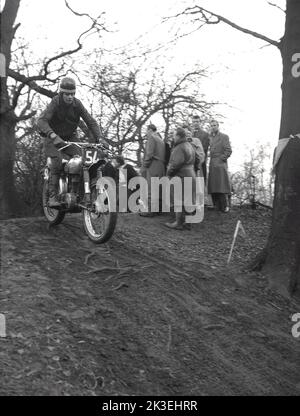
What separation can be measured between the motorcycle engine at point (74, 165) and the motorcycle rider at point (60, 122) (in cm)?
26

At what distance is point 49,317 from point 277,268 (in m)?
3.84

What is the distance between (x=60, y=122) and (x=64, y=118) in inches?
3.5

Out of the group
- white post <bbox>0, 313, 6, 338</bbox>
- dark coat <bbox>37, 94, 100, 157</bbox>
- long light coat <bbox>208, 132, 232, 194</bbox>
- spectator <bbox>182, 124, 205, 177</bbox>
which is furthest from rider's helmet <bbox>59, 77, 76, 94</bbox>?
long light coat <bbox>208, 132, 232, 194</bbox>

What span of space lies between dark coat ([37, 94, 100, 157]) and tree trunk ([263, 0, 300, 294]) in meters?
2.80

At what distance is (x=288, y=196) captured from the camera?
8750 mm

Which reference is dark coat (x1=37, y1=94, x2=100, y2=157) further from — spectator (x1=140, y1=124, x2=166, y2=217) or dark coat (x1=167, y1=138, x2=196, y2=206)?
spectator (x1=140, y1=124, x2=166, y2=217)

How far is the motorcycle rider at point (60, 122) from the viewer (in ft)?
26.7

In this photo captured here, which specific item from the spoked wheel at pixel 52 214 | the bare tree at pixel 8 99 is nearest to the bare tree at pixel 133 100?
the bare tree at pixel 8 99

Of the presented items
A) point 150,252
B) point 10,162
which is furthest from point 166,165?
point 10,162

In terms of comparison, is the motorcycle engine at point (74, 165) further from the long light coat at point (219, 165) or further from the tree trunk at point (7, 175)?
the tree trunk at point (7, 175)

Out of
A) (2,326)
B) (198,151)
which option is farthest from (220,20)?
(2,326)

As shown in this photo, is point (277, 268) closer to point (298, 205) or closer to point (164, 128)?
point (298, 205)
